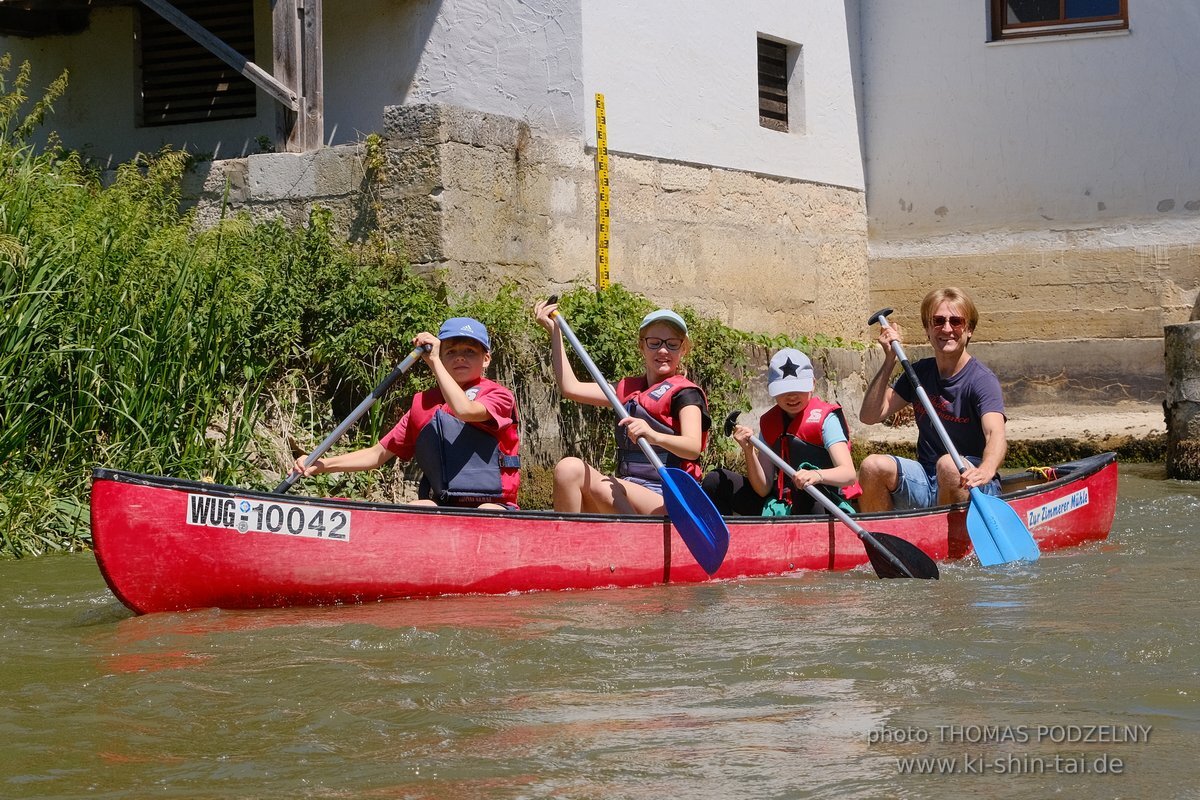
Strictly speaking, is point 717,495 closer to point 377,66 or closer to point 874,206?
point 377,66

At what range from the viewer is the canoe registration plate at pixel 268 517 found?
5359mm

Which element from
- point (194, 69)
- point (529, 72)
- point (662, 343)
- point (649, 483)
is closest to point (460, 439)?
point (649, 483)

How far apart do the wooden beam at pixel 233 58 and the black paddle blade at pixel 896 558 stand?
5150 millimetres

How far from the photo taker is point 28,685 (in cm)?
438

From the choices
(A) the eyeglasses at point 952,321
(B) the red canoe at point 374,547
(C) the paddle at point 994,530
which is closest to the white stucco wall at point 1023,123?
(A) the eyeglasses at point 952,321

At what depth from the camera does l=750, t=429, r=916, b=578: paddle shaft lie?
21.2 feet

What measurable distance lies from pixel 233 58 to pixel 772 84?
4.51 meters

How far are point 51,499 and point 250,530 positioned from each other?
6.87 ft

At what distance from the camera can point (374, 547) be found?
570 cm

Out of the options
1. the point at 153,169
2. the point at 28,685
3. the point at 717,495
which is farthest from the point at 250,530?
the point at 153,169

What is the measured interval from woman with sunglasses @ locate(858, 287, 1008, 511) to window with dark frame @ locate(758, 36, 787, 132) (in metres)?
5.22

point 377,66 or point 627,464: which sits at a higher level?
point 377,66

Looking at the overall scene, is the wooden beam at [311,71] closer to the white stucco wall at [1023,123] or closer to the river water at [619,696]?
the river water at [619,696]

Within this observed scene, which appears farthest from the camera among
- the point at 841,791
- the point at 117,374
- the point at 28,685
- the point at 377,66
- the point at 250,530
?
the point at 377,66
